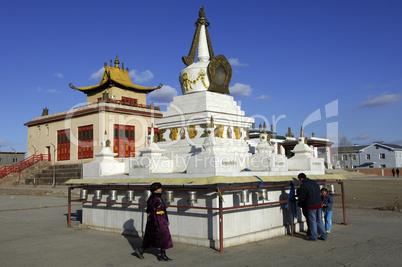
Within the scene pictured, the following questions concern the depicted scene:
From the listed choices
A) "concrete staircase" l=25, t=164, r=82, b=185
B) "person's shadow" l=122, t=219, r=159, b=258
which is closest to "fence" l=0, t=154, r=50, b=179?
"concrete staircase" l=25, t=164, r=82, b=185

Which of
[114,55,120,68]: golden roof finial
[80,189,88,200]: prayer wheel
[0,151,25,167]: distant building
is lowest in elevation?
[80,189,88,200]: prayer wheel

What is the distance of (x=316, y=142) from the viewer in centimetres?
5772

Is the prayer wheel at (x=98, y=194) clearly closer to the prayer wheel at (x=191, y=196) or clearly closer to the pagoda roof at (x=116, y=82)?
the prayer wheel at (x=191, y=196)

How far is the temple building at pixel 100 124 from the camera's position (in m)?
40.1

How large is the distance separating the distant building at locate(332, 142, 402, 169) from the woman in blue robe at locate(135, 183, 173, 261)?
85.4m

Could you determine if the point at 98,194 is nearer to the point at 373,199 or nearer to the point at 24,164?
the point at 373,199

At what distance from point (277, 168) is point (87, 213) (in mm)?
6729

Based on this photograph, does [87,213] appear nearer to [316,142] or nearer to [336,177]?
[336,177]

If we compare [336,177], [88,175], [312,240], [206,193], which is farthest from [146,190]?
[336,177]

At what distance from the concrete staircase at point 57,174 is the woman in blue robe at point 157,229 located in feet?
108

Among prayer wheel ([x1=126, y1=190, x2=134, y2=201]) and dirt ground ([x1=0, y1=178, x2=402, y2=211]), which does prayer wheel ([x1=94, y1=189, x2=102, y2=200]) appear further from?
dirt ground ([x1=0, y1=178, x2=402, y2=211])

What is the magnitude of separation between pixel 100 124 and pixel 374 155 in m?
78.6

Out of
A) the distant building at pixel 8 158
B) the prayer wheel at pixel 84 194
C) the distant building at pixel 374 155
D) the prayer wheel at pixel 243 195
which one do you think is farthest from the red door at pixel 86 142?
the distant building at pixel 374 155

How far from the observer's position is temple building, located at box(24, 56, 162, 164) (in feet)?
132
